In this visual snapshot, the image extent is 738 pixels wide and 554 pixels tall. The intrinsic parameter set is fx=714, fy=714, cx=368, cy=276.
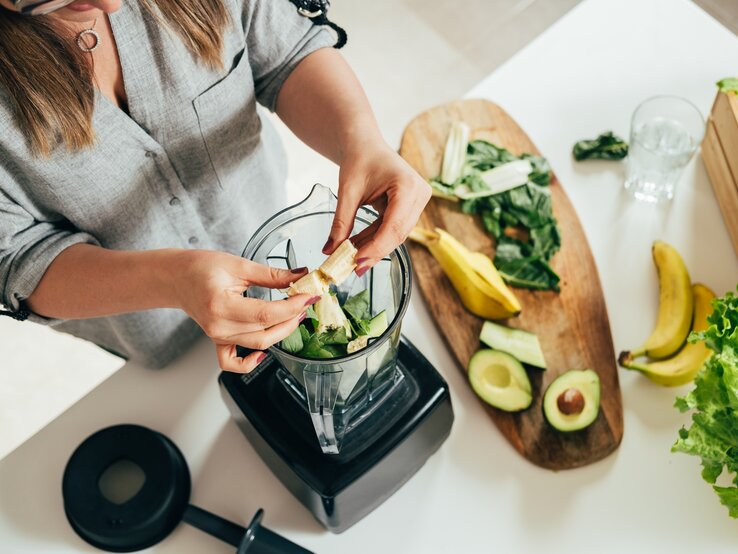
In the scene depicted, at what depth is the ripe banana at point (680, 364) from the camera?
3.71 ft

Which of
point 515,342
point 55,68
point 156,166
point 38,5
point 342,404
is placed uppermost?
point 38,5

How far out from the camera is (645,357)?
3.87 ft

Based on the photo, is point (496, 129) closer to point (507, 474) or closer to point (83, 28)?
point (507, 474)

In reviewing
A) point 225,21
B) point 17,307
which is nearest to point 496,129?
point 225,21

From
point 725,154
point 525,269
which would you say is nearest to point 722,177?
point 725,154

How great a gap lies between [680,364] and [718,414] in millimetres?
171

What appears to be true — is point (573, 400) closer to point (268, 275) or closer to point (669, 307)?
point (669, 307)

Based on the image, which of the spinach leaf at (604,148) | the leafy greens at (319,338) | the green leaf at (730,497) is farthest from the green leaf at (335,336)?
the spinach leaf at (604,148)

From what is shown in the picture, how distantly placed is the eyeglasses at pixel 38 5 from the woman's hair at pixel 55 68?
4.1 inches

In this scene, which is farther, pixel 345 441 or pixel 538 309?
pixel 538 309

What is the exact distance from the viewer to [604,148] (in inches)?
53.3

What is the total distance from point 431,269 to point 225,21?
1.79ft

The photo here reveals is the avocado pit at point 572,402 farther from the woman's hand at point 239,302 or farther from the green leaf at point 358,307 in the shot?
the woman's hand at point 239,302

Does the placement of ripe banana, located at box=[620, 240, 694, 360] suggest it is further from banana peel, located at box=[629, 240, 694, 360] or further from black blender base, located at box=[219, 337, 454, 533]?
black blender base, located at box=[219, 337, 454, 533]
